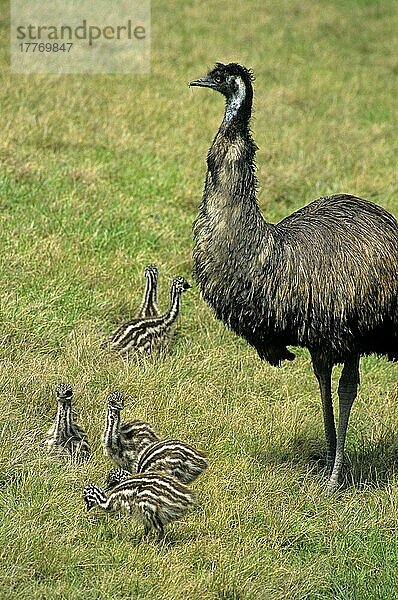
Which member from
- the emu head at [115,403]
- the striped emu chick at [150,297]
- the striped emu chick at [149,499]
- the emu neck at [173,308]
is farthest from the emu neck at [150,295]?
the striped emu chick at [149,499]

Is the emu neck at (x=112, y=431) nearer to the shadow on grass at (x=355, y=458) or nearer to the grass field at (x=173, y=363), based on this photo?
the grass field at (x=173, y=363)

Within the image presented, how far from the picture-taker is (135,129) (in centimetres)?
1242

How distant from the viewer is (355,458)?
7.27 meters

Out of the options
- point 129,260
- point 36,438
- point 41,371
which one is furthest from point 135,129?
point 36,438

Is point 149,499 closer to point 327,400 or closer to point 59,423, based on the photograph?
point 59,423

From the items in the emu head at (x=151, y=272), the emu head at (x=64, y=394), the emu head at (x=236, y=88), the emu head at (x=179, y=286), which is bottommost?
the emu head at (x=64, y=394)

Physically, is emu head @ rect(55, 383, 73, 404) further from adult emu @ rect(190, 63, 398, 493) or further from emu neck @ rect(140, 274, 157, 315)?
emu neck @ rect(140, 274, 157, 315)

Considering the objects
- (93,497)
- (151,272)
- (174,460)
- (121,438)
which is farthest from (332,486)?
(151,272)

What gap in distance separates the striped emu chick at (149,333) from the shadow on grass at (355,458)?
1462 millimetres

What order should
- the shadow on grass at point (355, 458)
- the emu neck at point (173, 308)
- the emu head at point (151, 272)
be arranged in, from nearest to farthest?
the shadow on grass at point (355, 458)
the emu neck at point (173, 308)
the emu head at point (151, 272)

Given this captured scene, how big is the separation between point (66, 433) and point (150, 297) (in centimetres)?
225

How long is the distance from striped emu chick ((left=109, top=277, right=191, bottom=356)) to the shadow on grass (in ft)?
4.80

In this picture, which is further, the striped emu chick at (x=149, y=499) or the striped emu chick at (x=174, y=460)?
the striped emu chick at (x=174, y=460)

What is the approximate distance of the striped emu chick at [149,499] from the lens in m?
5.79
